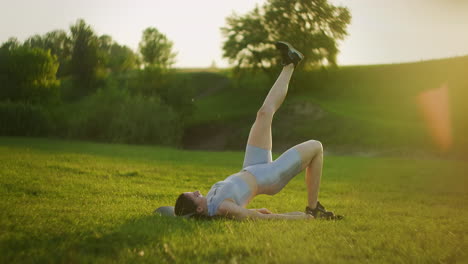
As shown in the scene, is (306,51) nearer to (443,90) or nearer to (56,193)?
(443,90)

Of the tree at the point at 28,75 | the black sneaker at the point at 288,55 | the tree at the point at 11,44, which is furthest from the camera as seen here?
the tree at the point at 28,75

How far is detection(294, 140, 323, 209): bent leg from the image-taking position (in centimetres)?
616

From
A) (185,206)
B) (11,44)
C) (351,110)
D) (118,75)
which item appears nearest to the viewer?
(185,206)

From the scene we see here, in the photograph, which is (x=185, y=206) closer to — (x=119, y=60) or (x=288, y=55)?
(x=288, y=55)

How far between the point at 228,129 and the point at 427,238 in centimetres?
3607

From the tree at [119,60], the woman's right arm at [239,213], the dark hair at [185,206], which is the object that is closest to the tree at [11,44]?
the tree at [119,60]

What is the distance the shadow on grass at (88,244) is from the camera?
3553mm

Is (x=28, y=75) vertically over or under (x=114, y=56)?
under

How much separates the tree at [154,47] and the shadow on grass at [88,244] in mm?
78747

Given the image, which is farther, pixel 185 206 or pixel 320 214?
pixel 320 214

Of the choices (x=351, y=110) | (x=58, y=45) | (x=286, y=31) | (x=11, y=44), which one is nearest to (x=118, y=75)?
(x=58, y=45)

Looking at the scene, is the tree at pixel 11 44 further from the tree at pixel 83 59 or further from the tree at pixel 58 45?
the tree at pixel 83 59

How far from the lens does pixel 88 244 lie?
3955mm

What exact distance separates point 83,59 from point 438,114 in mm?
35034
